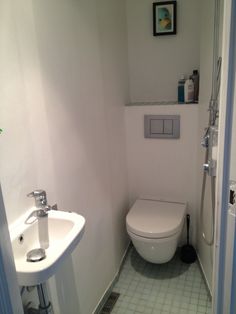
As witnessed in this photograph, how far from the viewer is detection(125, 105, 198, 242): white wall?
222cm

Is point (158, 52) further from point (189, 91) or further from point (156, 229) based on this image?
point (156, 229)

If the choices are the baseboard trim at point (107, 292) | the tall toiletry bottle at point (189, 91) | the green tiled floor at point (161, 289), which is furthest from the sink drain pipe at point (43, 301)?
the tall toiletry bottle at point (189, 91)

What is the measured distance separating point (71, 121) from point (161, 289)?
1.41 metres

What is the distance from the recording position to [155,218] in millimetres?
2078

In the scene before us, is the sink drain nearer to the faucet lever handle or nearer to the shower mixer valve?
the faucet lever handle

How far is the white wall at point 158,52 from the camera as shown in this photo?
7.09 ft

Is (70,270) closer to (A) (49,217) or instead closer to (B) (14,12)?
(A) (49,217)

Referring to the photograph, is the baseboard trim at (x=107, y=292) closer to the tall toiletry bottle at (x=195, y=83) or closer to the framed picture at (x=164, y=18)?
the tall toiletry bottle at (x=195, y=83)

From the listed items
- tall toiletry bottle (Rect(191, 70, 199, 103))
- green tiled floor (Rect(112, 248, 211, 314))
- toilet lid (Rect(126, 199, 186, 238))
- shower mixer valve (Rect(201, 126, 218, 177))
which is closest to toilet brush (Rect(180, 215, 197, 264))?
green tiled floor (Rect(112, 248, 211, 314))

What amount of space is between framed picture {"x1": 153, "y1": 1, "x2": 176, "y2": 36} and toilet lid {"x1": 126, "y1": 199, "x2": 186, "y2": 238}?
1.37 metres

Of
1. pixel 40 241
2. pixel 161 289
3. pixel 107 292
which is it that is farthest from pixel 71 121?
pixel 161 289

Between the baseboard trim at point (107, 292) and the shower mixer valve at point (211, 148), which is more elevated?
the shower mixer valve at point (211, 148)

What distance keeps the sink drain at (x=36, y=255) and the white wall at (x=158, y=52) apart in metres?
1.62

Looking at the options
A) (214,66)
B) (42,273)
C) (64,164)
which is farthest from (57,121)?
(214,66)
